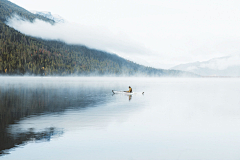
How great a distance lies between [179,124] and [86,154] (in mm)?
15046

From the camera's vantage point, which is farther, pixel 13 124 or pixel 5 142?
pixel 13 124

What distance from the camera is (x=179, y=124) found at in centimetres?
2731

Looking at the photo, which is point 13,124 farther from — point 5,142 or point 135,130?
point 135,130

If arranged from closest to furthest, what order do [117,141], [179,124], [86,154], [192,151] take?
[86,154]
[192,151]
[117,141]
[179,124]

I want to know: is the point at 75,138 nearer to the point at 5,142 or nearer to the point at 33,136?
the point at 33,136

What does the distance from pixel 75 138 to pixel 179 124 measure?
1386cm

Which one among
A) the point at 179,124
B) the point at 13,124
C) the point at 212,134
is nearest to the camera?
the point at 212,134

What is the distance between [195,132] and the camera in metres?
23.3

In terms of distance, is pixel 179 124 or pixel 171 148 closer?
pixel 171 148

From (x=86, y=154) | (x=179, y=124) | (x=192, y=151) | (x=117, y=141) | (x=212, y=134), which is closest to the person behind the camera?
(x=86, y=154)

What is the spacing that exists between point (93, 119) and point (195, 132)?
1277 centimetres

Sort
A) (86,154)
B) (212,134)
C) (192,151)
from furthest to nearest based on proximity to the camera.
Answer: (212,134) → (192,151) → (86,154)

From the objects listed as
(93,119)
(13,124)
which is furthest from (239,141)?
(13,124)

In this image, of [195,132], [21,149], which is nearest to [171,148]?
[195,132]
